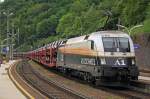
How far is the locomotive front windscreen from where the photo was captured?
2864 centimetres

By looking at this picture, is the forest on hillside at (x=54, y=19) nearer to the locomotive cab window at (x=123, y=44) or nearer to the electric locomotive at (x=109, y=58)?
the electric locomotive at (x=109, y=58)

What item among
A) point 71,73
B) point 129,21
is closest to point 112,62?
point 71,73

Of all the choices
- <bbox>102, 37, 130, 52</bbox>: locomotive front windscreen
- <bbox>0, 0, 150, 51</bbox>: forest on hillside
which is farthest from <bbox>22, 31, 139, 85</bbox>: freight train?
<bbox>0, 0, 150, 51</bbox>: forest on hillside

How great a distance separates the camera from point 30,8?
19838 centimetres

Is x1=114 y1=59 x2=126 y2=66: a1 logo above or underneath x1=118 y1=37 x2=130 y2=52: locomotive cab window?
underneath

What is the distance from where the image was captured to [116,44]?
28891 millimetres

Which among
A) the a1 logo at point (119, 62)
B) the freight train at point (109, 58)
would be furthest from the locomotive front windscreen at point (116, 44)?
the a1 logo at point (119, 62)

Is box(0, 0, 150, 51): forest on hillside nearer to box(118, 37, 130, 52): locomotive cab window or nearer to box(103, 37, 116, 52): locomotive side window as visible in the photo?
box(118, 37, 130, 52): locomotive cab window

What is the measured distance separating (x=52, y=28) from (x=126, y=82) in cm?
14711

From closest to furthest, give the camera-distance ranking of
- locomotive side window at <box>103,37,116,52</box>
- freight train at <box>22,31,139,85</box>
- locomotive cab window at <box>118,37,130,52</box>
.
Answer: freight train at <box>22,31,139,85</box>
locomotive side window at <box>103,37,116,52</box>
locomotive cab window at <box>118,37,130,52</box>

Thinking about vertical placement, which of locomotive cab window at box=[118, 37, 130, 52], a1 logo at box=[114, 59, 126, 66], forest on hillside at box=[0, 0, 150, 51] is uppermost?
forest on hillside at box=[0, 0, 150, 51]

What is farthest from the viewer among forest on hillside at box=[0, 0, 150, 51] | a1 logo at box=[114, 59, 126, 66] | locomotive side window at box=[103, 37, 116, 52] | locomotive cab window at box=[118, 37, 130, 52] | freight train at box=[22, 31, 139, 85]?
forest on hillside at box=[0, 0, 150, 51]

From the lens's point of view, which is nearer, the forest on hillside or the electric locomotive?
the electric locomotive

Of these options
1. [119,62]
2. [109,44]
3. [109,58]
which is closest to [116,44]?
[109,44]
